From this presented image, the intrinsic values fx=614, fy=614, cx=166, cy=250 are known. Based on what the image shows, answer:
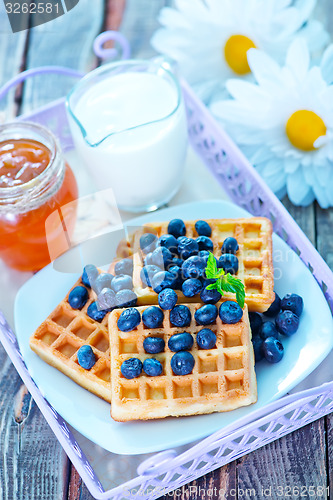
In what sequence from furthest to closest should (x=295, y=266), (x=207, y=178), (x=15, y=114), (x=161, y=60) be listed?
1. (x=15, y=114)
2. (x=207, y=178)
3. (x=161, y=60)
4. (x=295, y=266)

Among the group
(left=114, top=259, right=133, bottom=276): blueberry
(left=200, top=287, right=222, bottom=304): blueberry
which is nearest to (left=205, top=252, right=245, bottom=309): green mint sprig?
(left=200, top=287, right=222, bottom=304): blueberry

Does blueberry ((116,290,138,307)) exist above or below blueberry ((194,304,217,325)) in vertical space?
below

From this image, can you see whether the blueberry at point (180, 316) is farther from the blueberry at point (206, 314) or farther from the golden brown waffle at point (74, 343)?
the golden brown waffle at point (74, 343)

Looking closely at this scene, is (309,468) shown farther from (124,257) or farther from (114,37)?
(114,37)

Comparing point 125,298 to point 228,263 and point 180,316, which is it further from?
point 228,263

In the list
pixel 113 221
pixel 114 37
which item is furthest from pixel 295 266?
pixel 114 37

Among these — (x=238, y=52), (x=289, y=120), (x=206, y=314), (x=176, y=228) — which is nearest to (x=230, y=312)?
(x=206, y=314)

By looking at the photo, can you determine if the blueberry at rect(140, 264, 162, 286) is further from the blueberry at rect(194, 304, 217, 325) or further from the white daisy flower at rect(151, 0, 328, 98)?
the white daisy flower at rect(151, 0, 328, 98)

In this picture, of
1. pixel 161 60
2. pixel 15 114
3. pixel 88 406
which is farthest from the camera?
pixel 15 114
